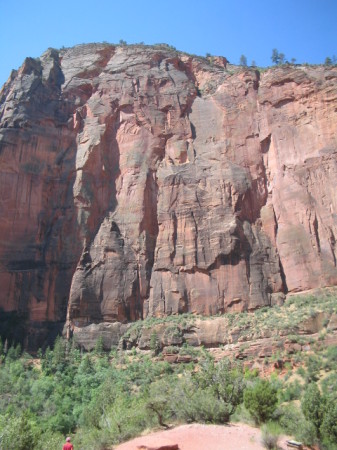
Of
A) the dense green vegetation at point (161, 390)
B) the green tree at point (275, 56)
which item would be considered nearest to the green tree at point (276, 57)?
the green tree at point (275, 56)

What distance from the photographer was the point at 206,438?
50.7 feet

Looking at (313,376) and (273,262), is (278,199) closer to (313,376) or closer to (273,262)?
(273,262)

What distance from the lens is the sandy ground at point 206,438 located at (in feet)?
48.3

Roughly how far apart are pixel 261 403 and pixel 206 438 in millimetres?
3813

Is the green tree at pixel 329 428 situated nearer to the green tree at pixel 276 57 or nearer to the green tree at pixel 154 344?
the green tree at pixel 154 344

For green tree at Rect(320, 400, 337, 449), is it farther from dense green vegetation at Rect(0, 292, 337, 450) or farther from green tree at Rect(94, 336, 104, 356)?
green tree at Rect(94, 336, 104, 356)

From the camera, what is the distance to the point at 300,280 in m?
37.5

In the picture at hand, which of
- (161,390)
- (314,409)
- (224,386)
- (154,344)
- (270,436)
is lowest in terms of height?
(270,436)

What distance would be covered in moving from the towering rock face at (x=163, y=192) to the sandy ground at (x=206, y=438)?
2171 centimetres

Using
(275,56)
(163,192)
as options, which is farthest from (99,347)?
(275,56)

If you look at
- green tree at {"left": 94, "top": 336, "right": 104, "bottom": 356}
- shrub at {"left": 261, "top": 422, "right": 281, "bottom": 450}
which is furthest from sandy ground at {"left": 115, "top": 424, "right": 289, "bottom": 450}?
green tree at {"left": 94, "top": 336, "right": 104, "bottom": 356}

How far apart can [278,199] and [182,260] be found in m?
10.6

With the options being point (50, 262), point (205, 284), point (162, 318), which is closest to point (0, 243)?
point (50, 262)

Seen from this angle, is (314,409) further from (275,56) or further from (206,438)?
(275,56)
